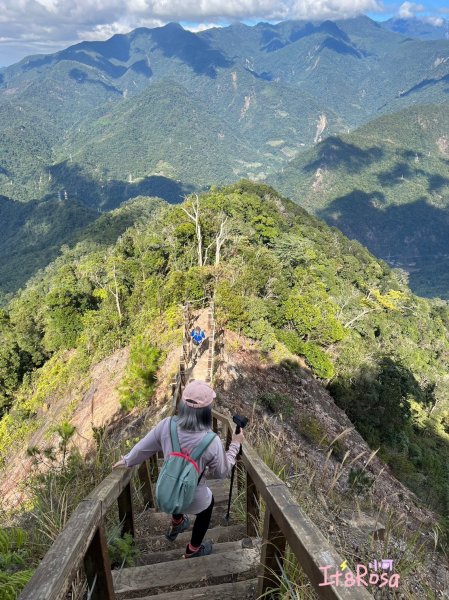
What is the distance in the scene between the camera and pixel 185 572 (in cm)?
319

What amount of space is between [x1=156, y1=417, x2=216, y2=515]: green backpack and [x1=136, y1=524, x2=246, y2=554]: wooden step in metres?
1.07

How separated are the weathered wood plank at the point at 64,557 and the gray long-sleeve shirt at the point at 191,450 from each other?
817 mm

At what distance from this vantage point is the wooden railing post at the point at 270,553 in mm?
2625

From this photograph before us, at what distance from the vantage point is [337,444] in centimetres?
1230

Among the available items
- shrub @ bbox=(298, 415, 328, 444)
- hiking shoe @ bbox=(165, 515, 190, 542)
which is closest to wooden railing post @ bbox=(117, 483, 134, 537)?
hiking shoe @ bbox=(165, 515, 190, 542)

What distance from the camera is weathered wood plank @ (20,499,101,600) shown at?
5.98 feet

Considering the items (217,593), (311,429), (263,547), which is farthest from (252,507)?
(311,429)

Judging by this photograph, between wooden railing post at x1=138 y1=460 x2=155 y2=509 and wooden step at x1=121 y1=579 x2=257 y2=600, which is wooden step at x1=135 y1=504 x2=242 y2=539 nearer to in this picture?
wooden railing post at x1=138 y1=460 x2=155 y2=509

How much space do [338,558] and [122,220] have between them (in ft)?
296

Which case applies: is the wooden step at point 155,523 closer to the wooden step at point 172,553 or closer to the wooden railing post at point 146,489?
the wooden railing post at point 146,489

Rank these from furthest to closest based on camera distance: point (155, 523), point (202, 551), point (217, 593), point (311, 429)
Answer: point (311, 429) → point (155, 523) → point (202, 551) → point (217, 593)

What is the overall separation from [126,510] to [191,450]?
1.04m

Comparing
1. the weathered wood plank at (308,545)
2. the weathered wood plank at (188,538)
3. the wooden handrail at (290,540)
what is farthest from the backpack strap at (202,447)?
the weathered wood plank at (188,538)

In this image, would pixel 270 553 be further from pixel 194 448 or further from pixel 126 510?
pixel 126 510
